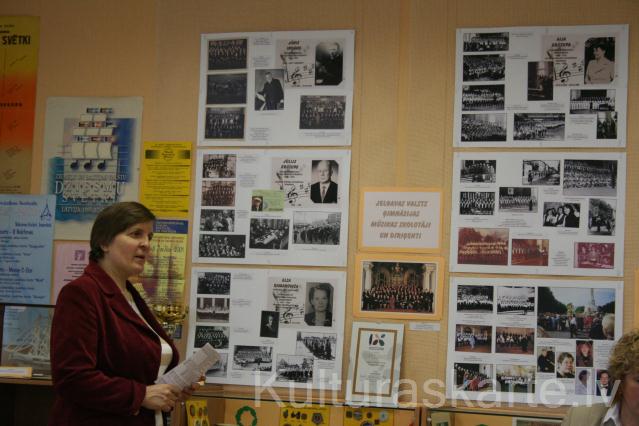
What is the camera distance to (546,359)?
3.56 m

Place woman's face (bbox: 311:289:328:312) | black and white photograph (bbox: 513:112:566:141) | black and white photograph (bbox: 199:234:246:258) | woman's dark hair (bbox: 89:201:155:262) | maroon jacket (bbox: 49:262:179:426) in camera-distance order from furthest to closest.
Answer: black and white photograph (bbox: 199:234:246:258) → woman's face (bbox: 311:289:328:312) → black and white photograph (bbox: 513:112:566:141) → woman's dark hair (bbox: 89:201:155:262) → maroon jacket (bbox: 49:262:179:426)

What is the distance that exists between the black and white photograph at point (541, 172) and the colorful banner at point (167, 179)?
1651mm

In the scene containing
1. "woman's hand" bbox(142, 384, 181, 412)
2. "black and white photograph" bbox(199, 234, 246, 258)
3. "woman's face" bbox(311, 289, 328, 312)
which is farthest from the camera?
"black and white photograph" bbox(199, 234, 246, 258)

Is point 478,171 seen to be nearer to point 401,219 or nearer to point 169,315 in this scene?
point 401,219

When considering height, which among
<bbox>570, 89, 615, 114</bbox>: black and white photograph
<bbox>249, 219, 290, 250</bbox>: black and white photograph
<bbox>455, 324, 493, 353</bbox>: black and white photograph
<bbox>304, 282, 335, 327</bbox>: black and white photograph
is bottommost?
<bbox>455, 324, 493, 353</bbox>: black and white photograph

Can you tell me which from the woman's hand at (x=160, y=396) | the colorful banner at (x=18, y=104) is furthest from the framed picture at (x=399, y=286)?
the colorful banner at (x=18, y=104)

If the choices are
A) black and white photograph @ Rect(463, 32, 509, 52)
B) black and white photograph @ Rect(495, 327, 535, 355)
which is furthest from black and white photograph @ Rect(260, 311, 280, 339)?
black and white photograph @ Rect(463, 32, 509, 52)

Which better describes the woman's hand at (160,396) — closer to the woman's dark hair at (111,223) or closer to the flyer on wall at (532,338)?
the woman's dark hair at (111,223)

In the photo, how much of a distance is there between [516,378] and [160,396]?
168 cm

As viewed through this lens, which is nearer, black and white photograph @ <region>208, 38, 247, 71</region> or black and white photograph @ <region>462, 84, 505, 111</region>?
black and white photograph @ <region>462, 84, 505, 111</region>

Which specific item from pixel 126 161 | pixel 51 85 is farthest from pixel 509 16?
pixel 51 85

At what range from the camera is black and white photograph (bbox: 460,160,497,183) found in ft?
12.0

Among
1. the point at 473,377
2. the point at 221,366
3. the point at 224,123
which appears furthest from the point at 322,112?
the point at 473,377

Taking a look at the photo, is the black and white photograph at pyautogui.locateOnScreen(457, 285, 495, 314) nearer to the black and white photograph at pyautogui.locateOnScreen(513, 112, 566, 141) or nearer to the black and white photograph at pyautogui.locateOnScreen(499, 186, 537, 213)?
the black and white photograph at pyautogui.locateOnScreen(499, 186, 537, 213)
